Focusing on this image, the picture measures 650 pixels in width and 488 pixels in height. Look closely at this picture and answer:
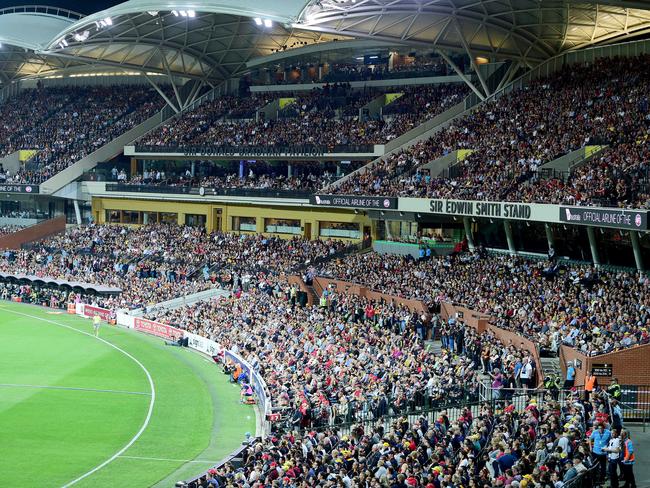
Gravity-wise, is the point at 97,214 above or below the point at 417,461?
above

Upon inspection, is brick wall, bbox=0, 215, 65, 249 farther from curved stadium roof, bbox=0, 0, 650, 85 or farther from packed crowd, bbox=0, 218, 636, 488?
curved stadium roof, bbox=0, 0, 650, 85

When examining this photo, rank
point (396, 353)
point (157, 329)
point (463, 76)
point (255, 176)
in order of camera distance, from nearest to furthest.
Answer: point (396, 353)
point (157, 329)
point (463, 76)
point (255, 176)

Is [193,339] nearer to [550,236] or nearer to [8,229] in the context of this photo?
[550,236]

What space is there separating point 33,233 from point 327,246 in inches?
1118

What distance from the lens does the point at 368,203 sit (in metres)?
47.0

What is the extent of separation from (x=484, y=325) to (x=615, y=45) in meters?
22.4

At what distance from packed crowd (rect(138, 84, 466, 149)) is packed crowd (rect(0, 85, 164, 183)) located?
20.9 feet

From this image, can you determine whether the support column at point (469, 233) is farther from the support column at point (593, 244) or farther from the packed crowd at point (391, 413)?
the support column at point (593, 244)

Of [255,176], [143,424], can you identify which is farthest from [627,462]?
[255,176]

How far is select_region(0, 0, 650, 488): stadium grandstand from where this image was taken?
72.5 feet

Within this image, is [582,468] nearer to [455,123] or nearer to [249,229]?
[455,123]

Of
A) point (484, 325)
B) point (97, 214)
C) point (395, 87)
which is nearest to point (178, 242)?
point (97, 214)

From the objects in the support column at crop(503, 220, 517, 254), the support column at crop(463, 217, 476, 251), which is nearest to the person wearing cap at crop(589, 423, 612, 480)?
the support column at crop(503, 220, 517, 254)

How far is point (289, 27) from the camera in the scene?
51.8 meters
